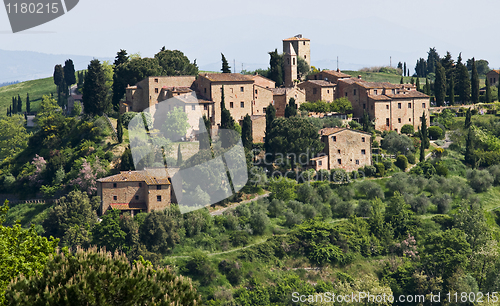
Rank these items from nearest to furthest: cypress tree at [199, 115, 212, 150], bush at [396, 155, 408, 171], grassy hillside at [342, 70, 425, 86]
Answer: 1. cypress tree at [199, 115, 212, 150]
2. bush at [396, 155, 408, 171]
3. grassy hillside at [342, 70, 425, 86]

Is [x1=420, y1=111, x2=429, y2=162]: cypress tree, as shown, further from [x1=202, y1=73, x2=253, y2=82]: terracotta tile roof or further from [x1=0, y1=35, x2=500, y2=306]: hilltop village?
[x1=202, y1=73, x2=253, y2=82]: terracotta tile roof

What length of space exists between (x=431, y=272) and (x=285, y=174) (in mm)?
15261

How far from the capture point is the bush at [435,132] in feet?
214

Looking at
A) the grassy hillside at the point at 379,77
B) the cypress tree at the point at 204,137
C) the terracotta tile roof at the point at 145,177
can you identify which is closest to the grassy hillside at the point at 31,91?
the grassy hillside at the point at 379,77

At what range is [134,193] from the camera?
162 ft

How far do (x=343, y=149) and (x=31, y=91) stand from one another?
79.8 metres

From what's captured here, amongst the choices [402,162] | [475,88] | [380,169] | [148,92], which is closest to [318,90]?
[402,162]

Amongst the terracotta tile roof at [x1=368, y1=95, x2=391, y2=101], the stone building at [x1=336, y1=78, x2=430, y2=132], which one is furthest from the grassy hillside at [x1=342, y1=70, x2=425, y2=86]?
the terracotta tile roof at [x1=368, y1=95, x2=391, y2=101]

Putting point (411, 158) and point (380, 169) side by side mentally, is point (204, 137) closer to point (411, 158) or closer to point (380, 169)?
point (380, 169)

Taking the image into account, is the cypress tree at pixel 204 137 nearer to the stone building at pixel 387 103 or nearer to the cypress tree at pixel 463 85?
the stone building at pixel 387 103

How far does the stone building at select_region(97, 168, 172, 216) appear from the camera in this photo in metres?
48.6

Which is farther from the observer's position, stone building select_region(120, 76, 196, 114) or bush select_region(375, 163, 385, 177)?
stone building select_region(120, 76, 196, 114)

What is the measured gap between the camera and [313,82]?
67.9m

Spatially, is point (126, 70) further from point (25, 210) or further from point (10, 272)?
point (10, 272)
